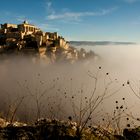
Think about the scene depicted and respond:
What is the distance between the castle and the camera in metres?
113

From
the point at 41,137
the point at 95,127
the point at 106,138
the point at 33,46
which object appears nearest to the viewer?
the point at 41,137

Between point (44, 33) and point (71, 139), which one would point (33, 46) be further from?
point (71, 139)

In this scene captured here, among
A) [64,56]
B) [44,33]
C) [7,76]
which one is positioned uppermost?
[44,33]

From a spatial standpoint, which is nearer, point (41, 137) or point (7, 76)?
point (41, 137)

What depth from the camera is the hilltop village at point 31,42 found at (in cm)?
11338

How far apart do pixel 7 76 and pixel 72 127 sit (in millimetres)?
138473

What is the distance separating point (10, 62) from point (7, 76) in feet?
30.5

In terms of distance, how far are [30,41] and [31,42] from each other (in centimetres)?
100

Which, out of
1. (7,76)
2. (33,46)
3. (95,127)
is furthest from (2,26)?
(95,127)

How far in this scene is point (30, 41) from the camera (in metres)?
114

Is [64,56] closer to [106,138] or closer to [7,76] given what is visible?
[7,76]

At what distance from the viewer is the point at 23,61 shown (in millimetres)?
130625

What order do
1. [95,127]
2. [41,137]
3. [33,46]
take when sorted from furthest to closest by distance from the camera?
[33,46] → [95,127] → [41,137]

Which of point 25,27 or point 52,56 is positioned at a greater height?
point 25,27
